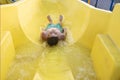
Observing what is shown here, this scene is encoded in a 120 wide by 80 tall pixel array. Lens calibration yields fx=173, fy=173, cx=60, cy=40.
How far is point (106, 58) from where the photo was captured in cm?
144

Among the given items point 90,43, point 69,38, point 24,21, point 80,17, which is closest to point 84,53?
point 90,43

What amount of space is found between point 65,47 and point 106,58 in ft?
2.08

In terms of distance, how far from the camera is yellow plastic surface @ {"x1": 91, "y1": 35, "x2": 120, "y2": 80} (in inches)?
52.0

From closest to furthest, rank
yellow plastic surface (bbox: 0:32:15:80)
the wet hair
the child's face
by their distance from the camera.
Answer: yellow plastic surface (bbox: 0:32:15:80) < the wet hair < the child's face

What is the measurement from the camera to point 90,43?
1.96 metres

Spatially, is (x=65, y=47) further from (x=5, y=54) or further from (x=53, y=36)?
(x=5, y=54)

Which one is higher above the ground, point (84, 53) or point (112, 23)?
point (112, 23)

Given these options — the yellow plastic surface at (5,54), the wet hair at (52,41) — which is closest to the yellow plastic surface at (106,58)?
the wet hair at (52,41)

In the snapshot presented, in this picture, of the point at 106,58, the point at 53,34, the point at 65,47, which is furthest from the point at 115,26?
the point at 53,34

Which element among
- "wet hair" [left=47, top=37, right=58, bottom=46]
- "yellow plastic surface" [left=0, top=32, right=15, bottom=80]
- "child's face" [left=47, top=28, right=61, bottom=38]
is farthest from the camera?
"child's face" [left=47, top=28, right=61, bottom=38]

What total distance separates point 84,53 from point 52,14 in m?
1.02

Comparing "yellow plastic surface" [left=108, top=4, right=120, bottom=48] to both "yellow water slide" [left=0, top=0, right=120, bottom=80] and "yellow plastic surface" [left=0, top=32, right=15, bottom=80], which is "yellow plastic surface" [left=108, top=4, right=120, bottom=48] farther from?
"yellow plastic surface" [left=0, top=32, right=15, bottom=80]

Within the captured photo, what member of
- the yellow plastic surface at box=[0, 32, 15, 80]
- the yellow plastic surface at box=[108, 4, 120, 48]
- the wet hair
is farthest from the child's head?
the yellow plastic surface at box=[108, 4, 120, 48]

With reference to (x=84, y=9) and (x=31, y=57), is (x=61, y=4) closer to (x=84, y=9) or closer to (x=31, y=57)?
(x=84, y=9)
